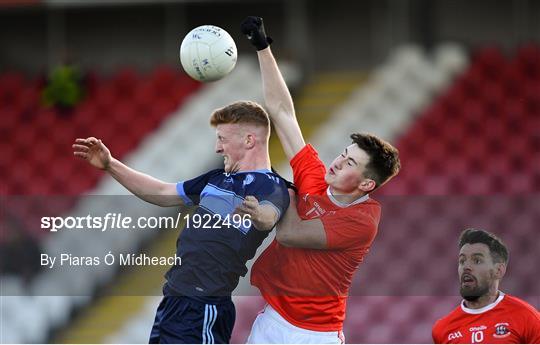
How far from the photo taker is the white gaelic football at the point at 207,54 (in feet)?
18.0

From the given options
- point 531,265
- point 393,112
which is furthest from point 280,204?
point 393,112

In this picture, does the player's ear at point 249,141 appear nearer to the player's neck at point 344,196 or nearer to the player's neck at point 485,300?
the player's neck at point 344,196

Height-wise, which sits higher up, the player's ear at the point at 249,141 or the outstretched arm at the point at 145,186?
the player's ear at the point at 249,141

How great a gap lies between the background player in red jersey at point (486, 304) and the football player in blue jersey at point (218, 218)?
0.98 m

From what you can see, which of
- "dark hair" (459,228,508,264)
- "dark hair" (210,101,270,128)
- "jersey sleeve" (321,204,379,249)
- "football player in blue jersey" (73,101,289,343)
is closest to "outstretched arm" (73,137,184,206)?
"football player in blue jersey" (73,101,289,343)

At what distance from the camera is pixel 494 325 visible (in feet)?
18.0

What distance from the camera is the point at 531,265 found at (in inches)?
311

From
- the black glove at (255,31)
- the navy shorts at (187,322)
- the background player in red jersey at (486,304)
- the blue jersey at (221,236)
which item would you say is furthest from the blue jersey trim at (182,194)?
the background player in red jersey at (486,304)

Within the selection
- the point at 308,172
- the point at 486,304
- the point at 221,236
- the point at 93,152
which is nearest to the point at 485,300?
the point at 486,304

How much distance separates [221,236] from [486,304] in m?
1.39

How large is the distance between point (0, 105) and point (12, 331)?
4134mm

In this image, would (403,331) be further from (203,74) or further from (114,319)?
(203,74)

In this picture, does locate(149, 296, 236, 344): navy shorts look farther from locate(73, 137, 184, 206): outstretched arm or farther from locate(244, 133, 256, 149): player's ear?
locate(244, 133, 256, 149): player's ear

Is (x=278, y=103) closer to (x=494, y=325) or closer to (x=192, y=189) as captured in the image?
(x=192, y=189)
